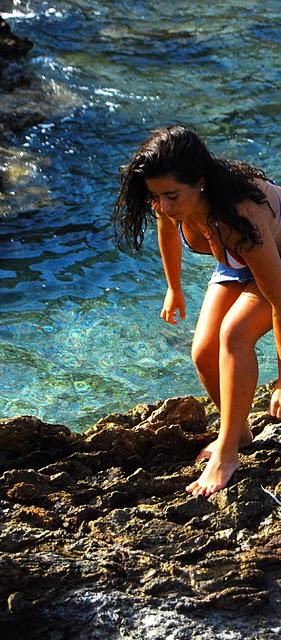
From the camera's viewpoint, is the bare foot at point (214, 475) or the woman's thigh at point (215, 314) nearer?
the bare foot at point (214, 475)

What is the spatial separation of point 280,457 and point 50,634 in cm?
107

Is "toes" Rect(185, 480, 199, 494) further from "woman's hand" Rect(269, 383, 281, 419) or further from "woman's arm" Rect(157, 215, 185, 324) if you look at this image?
"woman's arm" Rect(157, 215, 185, 324)

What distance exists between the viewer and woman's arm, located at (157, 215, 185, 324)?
3.81 metres

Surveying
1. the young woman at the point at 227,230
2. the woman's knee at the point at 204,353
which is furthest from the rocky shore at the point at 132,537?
the woman's knee at the point at 204,353

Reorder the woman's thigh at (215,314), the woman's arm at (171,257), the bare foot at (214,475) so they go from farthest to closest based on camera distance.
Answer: the woman's arm at (171,257) → the woman's thigh at (215,314) → the bare foot at (214,475)

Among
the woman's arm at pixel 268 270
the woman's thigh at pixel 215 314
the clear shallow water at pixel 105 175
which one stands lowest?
the clear shallow water at pixel 105 175

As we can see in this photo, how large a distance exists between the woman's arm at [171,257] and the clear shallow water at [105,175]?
1.08m

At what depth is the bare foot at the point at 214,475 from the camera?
3148mm

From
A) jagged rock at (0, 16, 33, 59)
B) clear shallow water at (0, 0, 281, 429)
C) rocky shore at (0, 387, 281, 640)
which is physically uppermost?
jagged rock at (0, 16, 33, 59)

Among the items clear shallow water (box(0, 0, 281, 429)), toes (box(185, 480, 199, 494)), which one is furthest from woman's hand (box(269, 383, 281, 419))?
clear shallow water (box(0, 0, 281, 429))

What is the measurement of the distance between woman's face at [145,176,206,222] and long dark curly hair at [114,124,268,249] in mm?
17

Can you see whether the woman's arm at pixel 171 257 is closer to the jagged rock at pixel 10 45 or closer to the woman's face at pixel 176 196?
the woman's face at pixel 176 196

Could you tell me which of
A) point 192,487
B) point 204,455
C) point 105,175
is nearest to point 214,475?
point 192,487

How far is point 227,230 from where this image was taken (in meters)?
3.38
